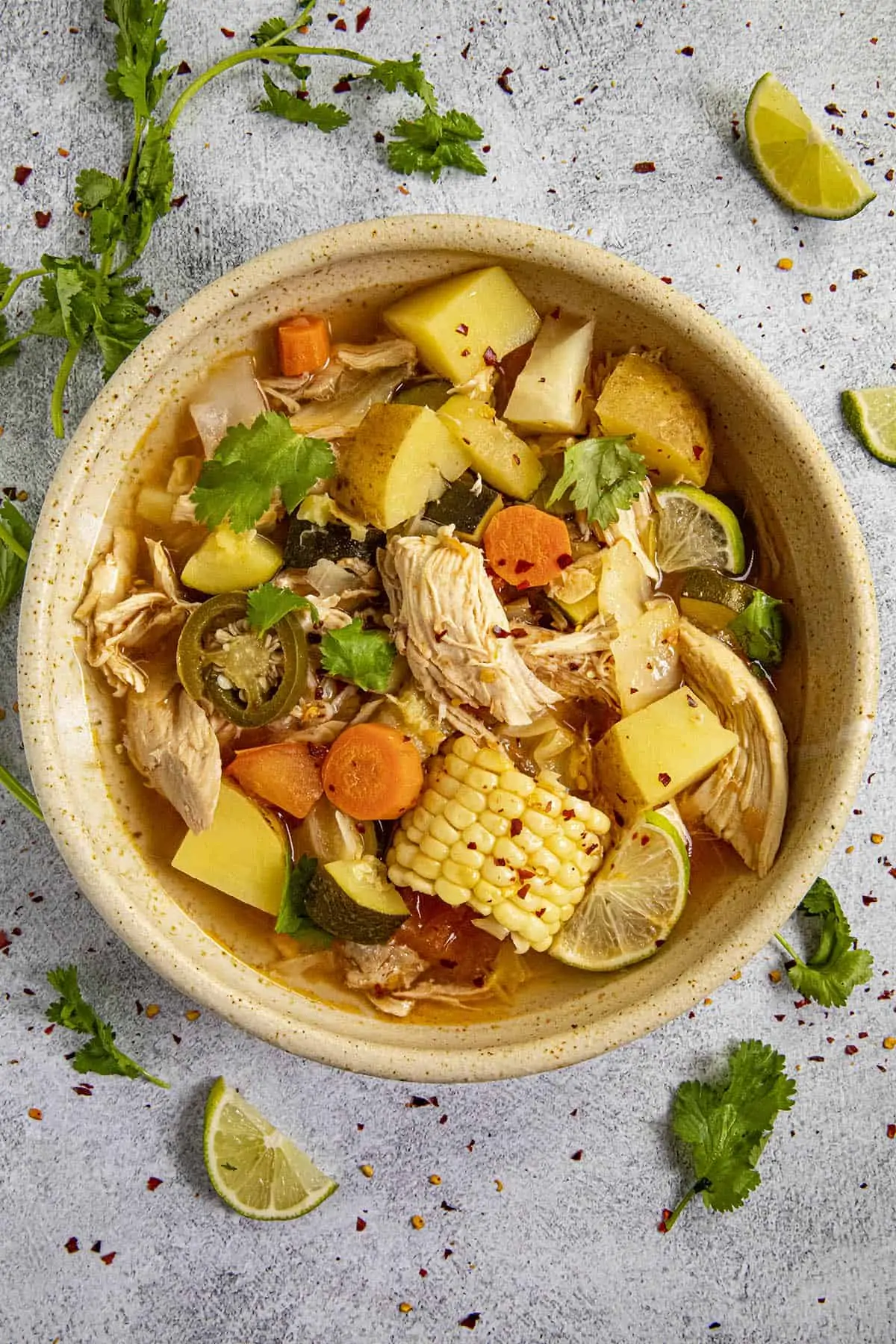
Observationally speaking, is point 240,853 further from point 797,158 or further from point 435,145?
point 797,158

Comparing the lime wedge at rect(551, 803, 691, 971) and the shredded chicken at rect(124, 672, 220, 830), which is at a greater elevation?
the lime wedge at rect(551, 803, 691, 971)

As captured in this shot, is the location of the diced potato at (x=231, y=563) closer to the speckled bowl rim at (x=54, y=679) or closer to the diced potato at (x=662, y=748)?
the speckled bowl rim at (x=54, y=679)

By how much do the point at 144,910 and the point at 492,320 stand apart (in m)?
1.93

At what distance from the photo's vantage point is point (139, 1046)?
344cm

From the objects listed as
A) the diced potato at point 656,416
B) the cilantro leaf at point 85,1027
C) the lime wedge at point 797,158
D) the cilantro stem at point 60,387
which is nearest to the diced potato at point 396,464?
the diced potato at point 656,416

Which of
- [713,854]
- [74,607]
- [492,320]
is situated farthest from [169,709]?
[713,854]

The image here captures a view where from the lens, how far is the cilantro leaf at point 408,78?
3.17m

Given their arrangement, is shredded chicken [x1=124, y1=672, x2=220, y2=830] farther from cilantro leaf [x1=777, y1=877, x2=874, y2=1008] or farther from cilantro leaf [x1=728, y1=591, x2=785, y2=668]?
cilantro leaf [x1=777, y1=877, x2=874, y2=1008]

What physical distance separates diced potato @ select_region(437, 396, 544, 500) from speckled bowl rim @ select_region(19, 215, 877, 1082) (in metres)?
0.42

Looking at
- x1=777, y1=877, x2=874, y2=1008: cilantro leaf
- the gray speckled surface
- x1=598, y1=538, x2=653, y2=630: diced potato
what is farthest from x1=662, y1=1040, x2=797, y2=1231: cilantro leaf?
x1=598, y1=538, x2=653, y2=630: diced potato

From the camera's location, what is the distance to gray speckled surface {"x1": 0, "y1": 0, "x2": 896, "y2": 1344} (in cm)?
334

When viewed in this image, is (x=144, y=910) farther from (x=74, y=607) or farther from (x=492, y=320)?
(x=492, y=320)

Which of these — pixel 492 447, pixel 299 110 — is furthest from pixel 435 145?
pixel 492 447

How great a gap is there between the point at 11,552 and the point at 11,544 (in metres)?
0.07
